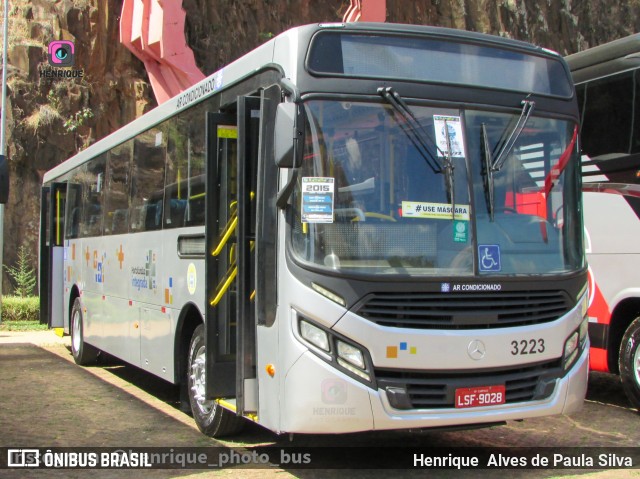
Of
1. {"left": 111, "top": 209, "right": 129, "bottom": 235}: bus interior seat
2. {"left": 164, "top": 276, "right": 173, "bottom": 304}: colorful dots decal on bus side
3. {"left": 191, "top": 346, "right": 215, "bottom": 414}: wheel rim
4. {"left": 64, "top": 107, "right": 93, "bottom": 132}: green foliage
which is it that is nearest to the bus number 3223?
{"left": 191, "top": 346, "right": 215, "bottom": 414}: wheel rim

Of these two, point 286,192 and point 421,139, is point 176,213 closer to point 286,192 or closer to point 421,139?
point 286,192

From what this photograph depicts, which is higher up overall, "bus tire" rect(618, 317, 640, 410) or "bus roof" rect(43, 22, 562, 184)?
"bus roof" rect(43, 22, 562, 184)

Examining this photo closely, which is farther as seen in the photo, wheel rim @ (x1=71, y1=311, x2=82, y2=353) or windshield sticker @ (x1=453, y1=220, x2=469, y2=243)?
wheel rim @ (x1=71, y1=311, x2=82, y2=353)

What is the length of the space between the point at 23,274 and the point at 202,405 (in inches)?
734

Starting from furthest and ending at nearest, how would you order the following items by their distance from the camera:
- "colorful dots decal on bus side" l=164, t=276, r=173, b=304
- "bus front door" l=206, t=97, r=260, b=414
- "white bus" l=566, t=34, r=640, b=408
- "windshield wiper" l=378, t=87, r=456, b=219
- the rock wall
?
the rock wall → "white bus" l=566, t=34, r=640, b=408 → "colorful dots decal on bus side" l=164, t=276, r=173, b=304 → "bus front door" l=206, t=97, r=260, b=414 → "windshield wiper" l=378, t=87, r=456, b=219

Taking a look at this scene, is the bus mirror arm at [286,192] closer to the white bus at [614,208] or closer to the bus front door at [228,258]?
the bus front door at [228,258]

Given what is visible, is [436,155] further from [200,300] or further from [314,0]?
[314,0]

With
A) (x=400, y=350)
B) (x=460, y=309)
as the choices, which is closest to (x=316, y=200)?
(x=400, y=350)

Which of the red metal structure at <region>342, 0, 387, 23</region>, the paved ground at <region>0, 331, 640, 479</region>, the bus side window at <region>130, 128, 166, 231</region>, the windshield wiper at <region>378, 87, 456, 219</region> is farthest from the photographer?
the red metal structure at <region>342, 0, 387, 23</region>

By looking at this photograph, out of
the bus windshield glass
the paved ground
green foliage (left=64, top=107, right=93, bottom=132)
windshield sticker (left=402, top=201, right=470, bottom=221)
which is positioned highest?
green foliage (left=64, top=107, right=93, bottom=132)

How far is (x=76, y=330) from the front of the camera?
12.9 meters

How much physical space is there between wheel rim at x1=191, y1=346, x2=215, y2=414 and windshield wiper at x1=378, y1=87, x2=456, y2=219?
2.79 metres

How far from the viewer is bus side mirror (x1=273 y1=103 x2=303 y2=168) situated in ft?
18.1

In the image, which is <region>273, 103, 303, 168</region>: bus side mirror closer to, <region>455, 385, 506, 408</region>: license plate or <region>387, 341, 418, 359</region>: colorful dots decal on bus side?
<region>387, 341, 418, 359</region>: colorful dots decal on bus side
